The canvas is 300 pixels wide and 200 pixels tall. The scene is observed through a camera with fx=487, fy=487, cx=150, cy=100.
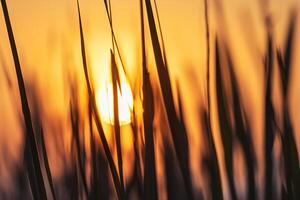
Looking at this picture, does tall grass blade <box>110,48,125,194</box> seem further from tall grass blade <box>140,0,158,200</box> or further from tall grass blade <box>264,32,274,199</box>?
tall grass blade <box>264,32,274,199</box>

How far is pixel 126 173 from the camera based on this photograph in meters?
0.56

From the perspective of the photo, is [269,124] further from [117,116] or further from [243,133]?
[117,116]

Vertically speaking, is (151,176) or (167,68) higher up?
(167,68)

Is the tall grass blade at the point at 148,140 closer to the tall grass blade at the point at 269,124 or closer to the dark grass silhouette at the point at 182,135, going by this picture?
the dark grass silhouette at the point at 182,135

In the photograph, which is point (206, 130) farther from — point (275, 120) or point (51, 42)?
point (51, 42)

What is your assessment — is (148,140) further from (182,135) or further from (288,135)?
(288,135)

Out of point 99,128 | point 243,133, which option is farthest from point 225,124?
point 99,128

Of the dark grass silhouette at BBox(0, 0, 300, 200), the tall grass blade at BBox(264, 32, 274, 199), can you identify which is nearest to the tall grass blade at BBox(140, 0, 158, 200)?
the dark grass silhouette at BBox(0, 0, 300, 200)

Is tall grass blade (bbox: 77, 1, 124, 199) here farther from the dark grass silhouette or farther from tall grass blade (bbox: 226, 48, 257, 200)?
tall grass blade (bbox: 226, 48, 257, 200)

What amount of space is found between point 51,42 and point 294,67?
1.02 feet

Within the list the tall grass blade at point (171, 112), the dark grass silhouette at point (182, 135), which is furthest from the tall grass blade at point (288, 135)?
the tall grass blade at point (171, 112)

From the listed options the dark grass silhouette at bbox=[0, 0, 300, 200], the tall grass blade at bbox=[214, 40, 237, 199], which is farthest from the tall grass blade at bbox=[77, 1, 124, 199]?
the tall grass blade at bbox=[214, 40, 237, 199]

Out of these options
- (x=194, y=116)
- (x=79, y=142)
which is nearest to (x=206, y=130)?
(x=194, y=116)

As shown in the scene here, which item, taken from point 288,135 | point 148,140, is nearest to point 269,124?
point 288,135
